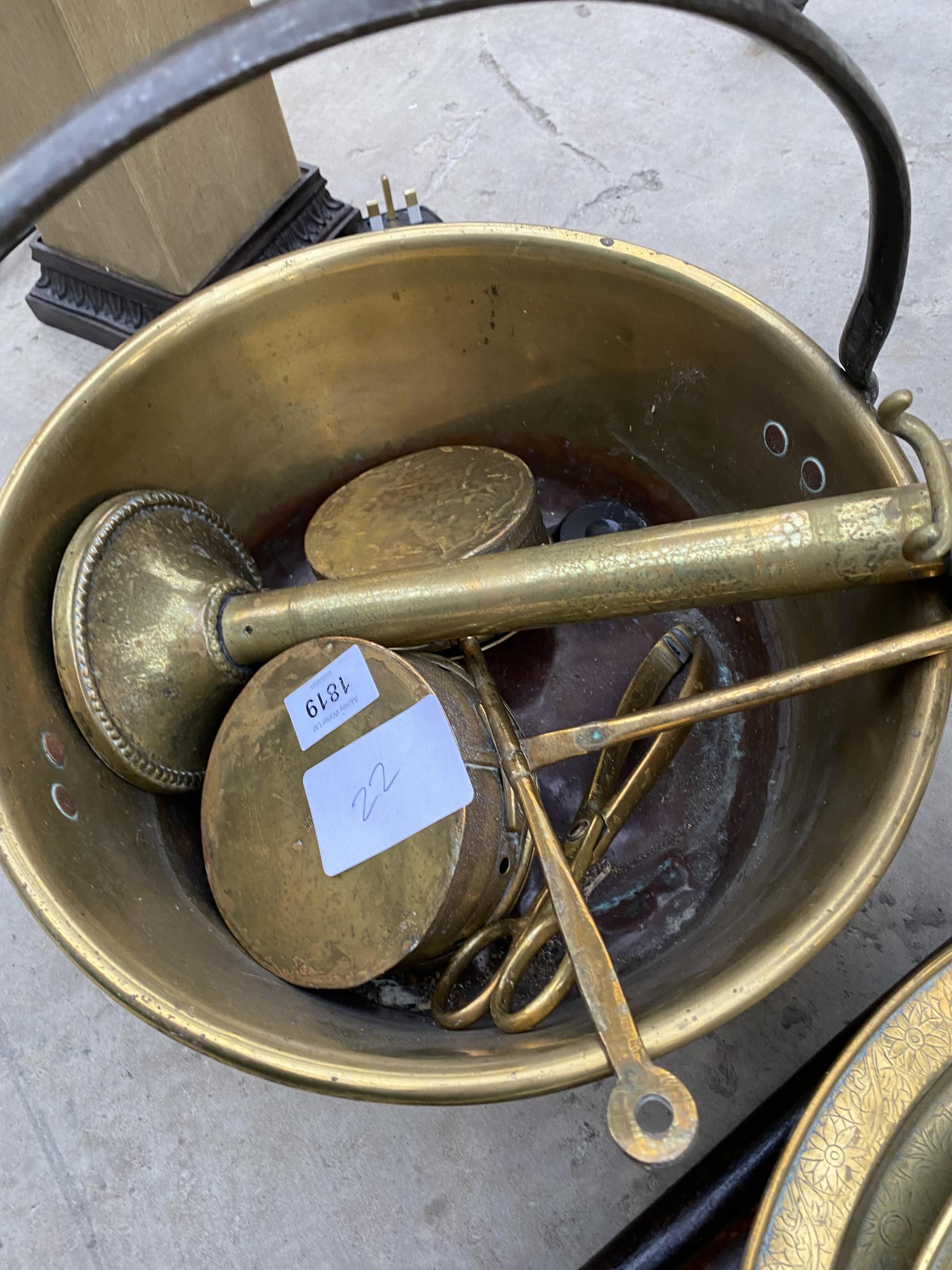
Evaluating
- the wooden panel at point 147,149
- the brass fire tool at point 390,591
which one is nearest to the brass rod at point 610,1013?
the brass fire tool at point 390,591

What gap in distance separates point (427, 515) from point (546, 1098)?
493 millimetres

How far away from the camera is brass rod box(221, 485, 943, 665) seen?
491 mm

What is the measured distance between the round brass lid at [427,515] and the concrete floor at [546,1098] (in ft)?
1.46

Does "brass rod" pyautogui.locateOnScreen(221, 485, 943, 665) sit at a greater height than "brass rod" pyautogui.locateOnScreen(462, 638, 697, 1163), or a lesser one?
greater

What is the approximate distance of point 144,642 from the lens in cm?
62

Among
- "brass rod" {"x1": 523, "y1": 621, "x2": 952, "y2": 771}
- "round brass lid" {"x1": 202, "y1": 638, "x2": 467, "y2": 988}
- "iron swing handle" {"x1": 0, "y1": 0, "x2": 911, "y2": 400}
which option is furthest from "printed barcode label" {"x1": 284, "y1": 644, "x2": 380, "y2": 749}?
"iron swing handle" {"x1": 0, "y1": 0, "x2": 911, "y2": 400}

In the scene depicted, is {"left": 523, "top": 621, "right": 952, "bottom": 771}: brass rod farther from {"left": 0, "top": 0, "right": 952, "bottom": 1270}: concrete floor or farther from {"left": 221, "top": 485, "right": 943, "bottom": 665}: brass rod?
{"left": 0, "top": 0, "right": 952, "bottom": 1270}: concrete floor

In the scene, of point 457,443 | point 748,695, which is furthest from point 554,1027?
point 457,443

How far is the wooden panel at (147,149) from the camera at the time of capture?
85 cm

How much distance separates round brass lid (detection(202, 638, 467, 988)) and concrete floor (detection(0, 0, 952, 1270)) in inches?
11.7

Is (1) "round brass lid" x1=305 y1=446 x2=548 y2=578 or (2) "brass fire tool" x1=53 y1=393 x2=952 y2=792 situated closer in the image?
(2) "brass fire tool" x1=53 y1=393 x2=952 y2=792

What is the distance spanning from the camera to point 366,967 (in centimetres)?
55

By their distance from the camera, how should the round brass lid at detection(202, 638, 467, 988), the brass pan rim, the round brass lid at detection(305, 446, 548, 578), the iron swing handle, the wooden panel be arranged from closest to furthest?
the iron swing handle < the brass pan rim < the round brass lid at detection(202, 638, 467, 988) < the round brass lid at detection(305, 446, 548, 578) < the wooden panel

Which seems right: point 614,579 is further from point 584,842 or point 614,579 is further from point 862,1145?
point 862,1145
